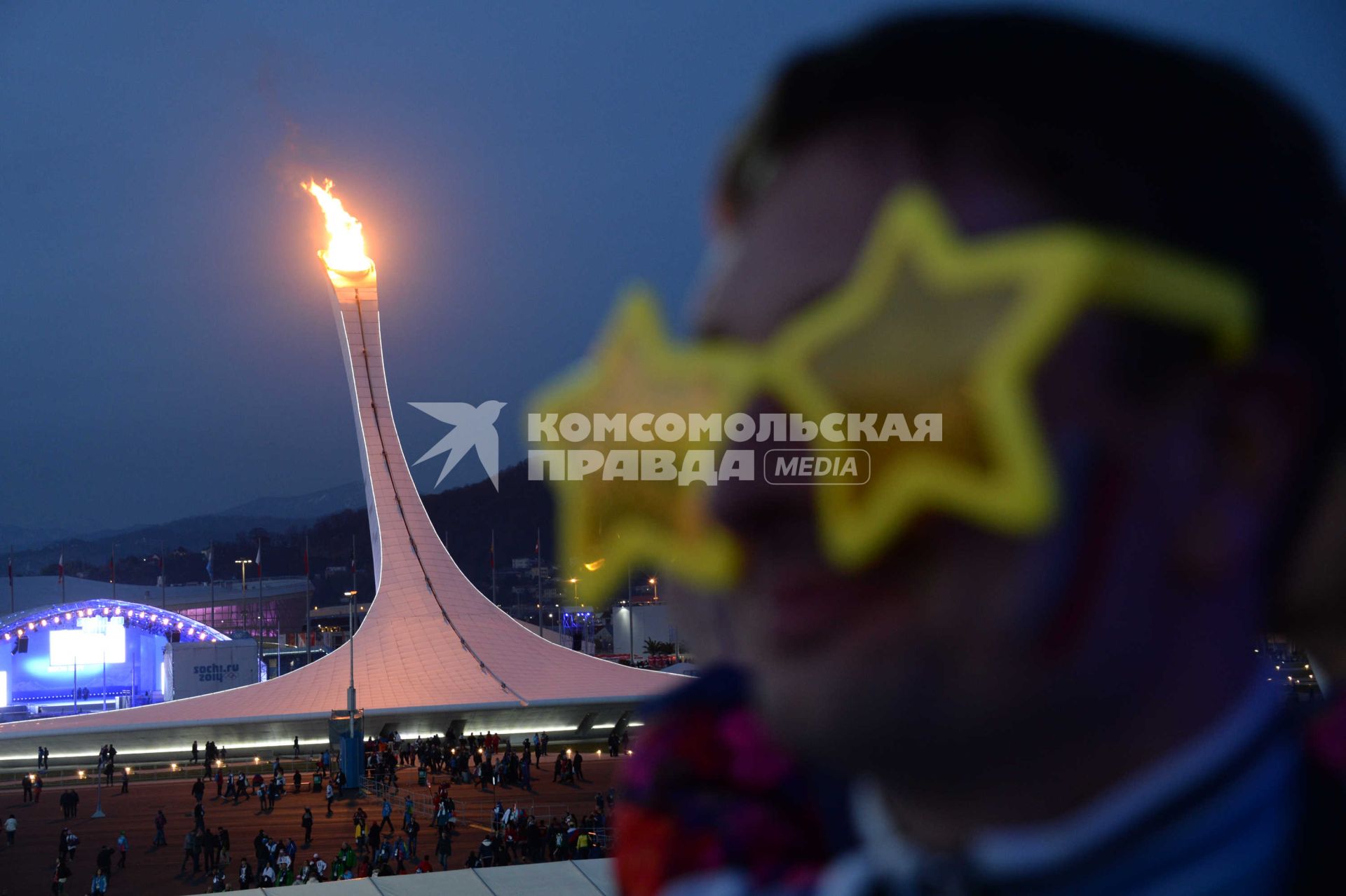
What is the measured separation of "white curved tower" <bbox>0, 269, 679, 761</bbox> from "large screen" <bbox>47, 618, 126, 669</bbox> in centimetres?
651

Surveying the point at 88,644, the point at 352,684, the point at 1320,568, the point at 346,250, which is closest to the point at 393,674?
the point at 352,684

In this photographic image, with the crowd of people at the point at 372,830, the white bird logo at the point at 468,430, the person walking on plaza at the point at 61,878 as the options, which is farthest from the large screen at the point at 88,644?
the white bird logo at the point at 468,430

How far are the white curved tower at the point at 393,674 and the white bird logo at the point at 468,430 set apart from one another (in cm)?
1230

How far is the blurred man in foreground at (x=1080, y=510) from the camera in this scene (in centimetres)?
63

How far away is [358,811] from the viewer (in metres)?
9.49

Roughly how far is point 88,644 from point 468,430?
2251cm

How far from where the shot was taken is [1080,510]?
619 mm

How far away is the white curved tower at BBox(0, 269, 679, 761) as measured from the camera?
44.7ft

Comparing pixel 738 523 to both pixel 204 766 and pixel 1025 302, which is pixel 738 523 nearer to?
pixel 1025 302

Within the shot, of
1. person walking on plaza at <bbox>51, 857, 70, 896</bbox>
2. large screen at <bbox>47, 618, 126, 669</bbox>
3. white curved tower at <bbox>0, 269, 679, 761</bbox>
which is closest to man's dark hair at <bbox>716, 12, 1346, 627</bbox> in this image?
person walking on plaza at <bbox>51, 857, 70, 896</bbox>

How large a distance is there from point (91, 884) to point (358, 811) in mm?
2009

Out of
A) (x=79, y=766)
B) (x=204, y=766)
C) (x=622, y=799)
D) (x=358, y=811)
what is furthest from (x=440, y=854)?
(x=622, y=799)

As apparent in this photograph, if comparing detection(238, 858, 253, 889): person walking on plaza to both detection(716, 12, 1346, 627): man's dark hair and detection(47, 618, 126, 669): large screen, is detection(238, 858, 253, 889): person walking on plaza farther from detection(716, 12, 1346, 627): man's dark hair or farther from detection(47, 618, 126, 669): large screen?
detection(47, 618, 126, 669): large screen

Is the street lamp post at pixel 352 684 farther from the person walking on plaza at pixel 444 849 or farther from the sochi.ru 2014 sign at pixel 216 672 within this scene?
the sochi.ru 2014 sign at pixel 216 672
